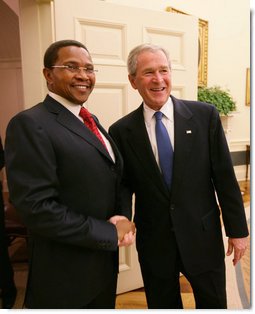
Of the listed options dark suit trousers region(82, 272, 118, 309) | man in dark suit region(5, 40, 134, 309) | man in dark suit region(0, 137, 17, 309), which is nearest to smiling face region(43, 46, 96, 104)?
man in dark suit region(5, 40, 134, 309)

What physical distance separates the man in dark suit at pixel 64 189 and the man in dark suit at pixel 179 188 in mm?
271

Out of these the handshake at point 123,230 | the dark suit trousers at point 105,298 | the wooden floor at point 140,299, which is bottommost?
the wooden floor at point 140,299

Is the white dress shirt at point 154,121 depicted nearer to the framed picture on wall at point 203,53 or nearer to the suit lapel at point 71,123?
the suit lapel at point 71,123

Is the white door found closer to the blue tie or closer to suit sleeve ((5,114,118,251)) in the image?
the blue tie

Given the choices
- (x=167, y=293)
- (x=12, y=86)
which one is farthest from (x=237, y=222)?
(x=12, y=86)

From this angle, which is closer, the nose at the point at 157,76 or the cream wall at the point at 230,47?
the nose at the point at 157,76

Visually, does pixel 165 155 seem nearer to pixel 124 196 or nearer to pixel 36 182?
pixel 124 196

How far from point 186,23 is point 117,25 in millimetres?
567

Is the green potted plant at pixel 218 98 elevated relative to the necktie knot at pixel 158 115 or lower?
elevated

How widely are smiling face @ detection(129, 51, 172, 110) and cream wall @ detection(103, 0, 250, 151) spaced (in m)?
3.57

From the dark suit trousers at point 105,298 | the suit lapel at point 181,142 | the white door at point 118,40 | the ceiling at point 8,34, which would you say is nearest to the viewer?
the dark suit trousers at point 105,298

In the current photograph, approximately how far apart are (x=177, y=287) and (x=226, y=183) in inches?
23.6

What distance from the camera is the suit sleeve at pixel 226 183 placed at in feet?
4.66

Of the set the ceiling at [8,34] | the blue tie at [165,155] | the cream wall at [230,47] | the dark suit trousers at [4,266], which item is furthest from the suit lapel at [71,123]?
the cream wall at [230,47]
